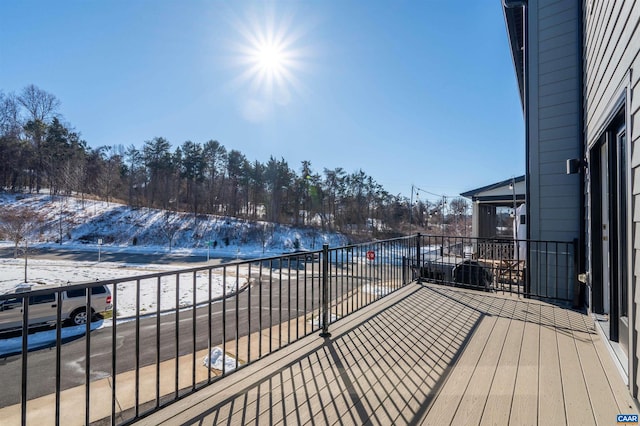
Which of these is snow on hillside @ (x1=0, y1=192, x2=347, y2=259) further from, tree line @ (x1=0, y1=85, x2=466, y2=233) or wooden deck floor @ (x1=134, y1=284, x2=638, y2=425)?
wooden deck floor @ (x1=134, y1=284, x2=638, y2=425)

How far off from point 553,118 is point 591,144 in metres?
1.28

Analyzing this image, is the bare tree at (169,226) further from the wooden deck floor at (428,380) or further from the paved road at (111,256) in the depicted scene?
the wooden deck floor at (428,380)

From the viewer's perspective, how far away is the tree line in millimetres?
27359

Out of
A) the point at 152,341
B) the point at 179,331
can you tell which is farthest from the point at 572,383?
the point at 152,341

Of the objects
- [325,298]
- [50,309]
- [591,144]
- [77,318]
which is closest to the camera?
[325,298]

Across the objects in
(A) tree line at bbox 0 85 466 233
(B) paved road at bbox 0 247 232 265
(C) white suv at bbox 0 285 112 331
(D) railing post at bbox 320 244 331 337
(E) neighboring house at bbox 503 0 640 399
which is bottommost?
(B) paved road at bbox 0 247 232 265

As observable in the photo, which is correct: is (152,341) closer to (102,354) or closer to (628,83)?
(102,354)

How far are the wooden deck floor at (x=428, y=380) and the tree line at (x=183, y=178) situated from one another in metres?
27.3

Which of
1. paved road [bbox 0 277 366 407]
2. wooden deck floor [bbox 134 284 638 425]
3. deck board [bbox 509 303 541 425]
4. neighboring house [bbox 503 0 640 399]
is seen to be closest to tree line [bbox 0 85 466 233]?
paved road [bbox 0 277 366 407]

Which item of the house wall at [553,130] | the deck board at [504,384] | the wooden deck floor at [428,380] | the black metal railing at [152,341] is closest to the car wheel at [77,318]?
the black metal railing at [152,341]

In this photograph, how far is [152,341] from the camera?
19.7 feet

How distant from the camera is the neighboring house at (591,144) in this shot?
4.74 feet

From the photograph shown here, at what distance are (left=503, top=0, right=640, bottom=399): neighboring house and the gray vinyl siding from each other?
1 cm

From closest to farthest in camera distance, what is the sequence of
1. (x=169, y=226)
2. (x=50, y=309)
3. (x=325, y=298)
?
(x=325, y=298)
(x=50, y=309)
(x=169, y=226)
